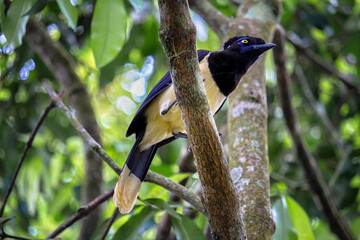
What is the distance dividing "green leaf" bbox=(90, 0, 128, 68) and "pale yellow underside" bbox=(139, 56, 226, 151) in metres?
0.64

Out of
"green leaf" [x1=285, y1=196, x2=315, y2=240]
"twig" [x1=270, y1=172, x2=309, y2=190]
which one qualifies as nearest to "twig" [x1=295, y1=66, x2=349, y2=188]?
"twig" [x1=270, y1=172, x2=309, y2=190]

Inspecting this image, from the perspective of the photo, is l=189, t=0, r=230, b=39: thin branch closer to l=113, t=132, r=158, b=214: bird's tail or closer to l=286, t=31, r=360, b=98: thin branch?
l=113, t=132, r=158, b=214: bird's tail

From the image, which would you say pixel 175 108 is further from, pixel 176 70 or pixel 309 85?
pixel 309 85

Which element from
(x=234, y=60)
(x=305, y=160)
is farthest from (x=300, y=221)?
(x=234, y=60)

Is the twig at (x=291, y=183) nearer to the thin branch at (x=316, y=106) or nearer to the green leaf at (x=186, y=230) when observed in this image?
the thin branch at (x=316, y=106)

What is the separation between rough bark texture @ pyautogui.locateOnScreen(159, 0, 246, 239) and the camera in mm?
2170

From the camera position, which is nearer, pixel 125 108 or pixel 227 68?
pixel 227 68

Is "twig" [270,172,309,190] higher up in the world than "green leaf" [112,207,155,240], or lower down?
higher up

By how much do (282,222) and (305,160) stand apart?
5.05 feet

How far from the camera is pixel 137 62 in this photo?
582 centimetres

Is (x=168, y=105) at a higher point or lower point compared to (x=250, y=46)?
lower

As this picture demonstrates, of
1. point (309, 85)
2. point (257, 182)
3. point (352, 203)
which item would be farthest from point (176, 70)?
point (309, 85)

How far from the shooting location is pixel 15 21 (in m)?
3.49

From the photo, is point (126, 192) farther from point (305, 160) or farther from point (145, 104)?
point (305, 160)
